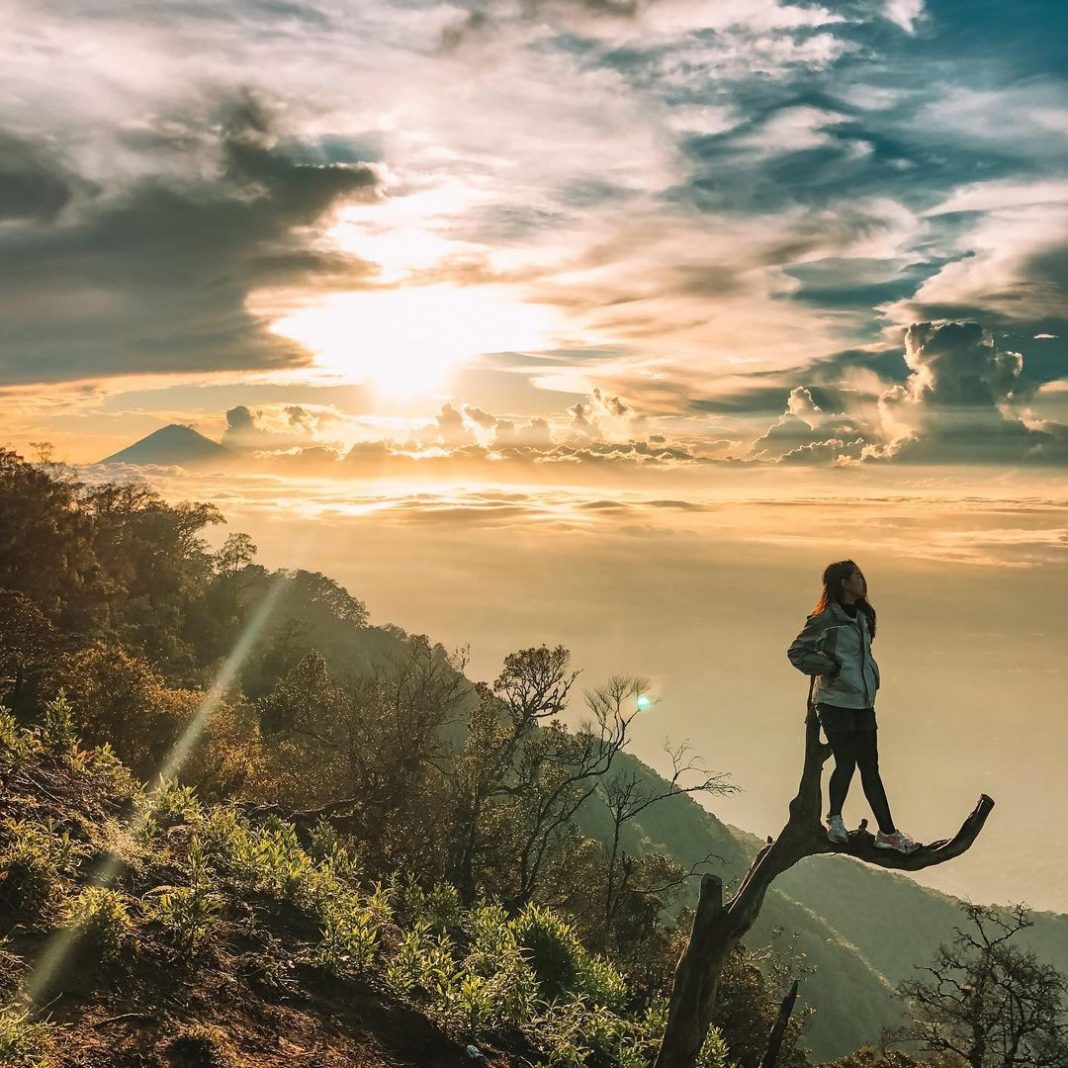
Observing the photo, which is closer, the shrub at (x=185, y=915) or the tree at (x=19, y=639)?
the shrub at (x=185, y=915)

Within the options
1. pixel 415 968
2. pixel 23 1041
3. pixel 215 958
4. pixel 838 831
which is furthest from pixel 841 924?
pixel 23 1041

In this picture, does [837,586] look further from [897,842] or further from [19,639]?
[19,639]

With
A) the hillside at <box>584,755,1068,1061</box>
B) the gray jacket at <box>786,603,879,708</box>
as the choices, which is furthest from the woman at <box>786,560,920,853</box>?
the hillside at <box>584,755,1068,1061</box>

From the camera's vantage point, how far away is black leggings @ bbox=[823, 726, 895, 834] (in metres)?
7.52

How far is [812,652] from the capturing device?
7.42m

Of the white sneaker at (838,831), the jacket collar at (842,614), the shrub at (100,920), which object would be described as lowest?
the shrub at (100,920)

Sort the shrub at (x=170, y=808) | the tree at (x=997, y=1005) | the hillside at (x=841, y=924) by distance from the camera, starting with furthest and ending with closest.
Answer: the hillside at (x=841, y=924) < the tree at (x=997, y=1005) < the shrub at (x=170, y=808)

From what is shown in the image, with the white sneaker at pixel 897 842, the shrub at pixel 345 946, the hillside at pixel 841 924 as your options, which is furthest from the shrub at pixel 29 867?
the hillside at pixel 841 924

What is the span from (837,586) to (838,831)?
2410mm

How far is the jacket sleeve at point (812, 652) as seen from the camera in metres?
7.36

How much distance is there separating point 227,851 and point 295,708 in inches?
1191

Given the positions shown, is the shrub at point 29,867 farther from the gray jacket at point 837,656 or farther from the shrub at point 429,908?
the gray jacket at point 837,656

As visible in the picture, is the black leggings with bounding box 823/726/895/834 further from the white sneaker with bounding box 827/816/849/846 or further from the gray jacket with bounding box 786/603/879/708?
the gray jacket with bounding box 786/603/879/708

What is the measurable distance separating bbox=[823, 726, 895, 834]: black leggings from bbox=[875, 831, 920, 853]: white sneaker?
97mm
